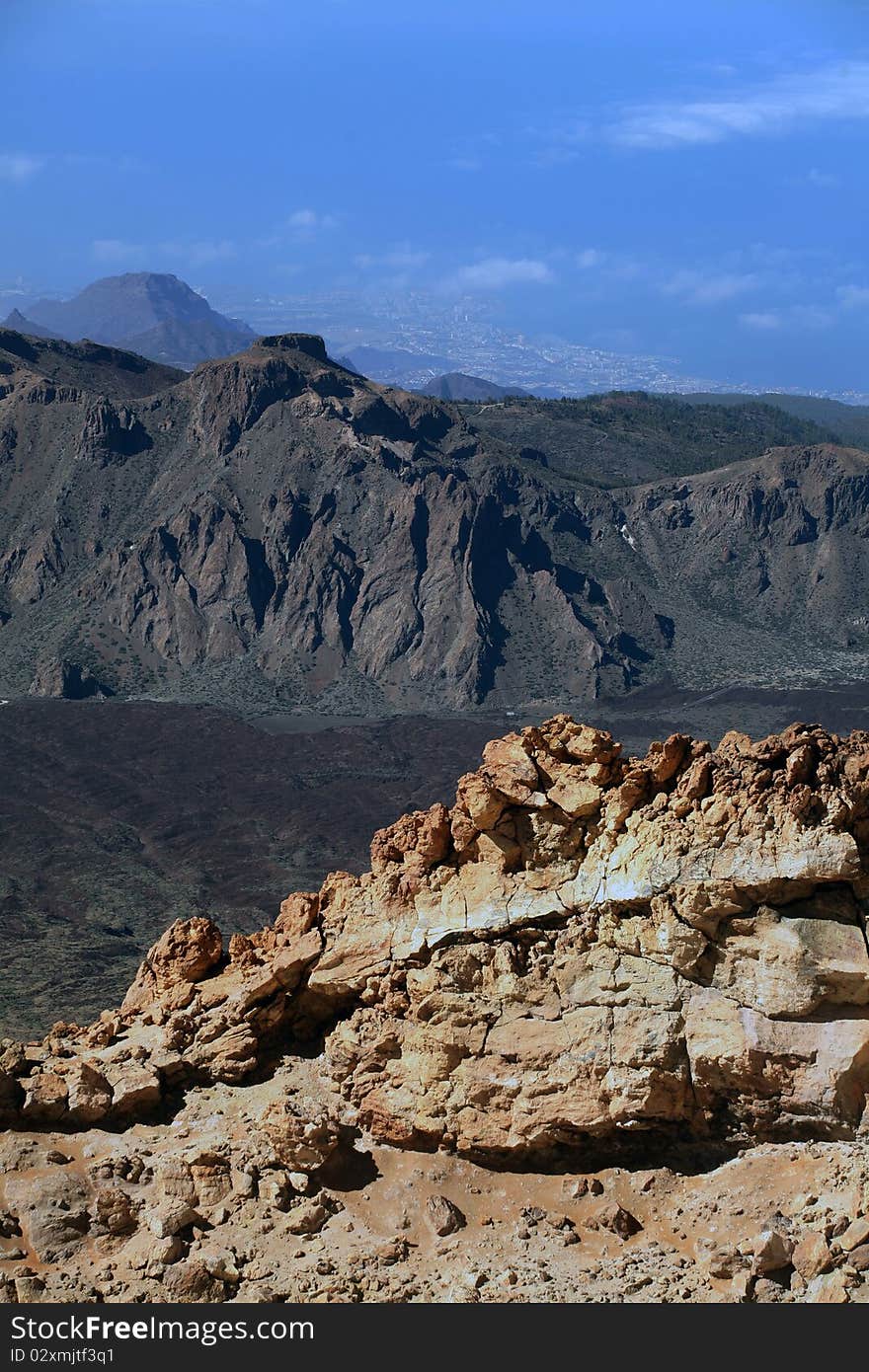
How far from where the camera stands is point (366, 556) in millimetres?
150375

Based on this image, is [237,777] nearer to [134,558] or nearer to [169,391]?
[134,558]

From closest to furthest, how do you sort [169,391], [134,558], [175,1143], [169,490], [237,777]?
1. [175,1143]
2. [237,777]
3. [134,558]
4. [169,490]
5. [169,391]

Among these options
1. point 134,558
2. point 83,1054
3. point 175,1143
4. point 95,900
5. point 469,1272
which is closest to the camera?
point 469,1272

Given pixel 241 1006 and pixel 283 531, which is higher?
pixel 283 531

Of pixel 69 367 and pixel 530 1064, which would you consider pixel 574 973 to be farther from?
pixel 69 367

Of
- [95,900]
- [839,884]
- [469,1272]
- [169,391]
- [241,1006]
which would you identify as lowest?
[95,900]

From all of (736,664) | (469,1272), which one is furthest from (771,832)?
(736,664)

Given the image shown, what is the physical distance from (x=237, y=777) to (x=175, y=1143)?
8847cm

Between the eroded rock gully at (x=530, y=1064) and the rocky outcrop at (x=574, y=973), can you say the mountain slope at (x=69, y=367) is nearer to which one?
the rocky outcrop at (x=574, y=973)

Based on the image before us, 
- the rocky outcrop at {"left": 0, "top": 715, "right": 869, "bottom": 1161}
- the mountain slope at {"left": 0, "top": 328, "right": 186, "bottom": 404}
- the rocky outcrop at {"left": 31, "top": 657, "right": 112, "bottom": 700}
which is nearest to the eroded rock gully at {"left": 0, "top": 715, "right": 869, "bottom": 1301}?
the rocky outcrop at {"left": 0, "top": 715, "right": 869, "bottom": 1161}

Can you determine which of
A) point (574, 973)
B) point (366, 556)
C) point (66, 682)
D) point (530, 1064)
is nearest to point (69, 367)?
point (366, 556)

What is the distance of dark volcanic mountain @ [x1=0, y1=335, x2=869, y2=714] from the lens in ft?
464

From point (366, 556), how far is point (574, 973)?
12569 cm

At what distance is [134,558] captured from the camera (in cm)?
14525
